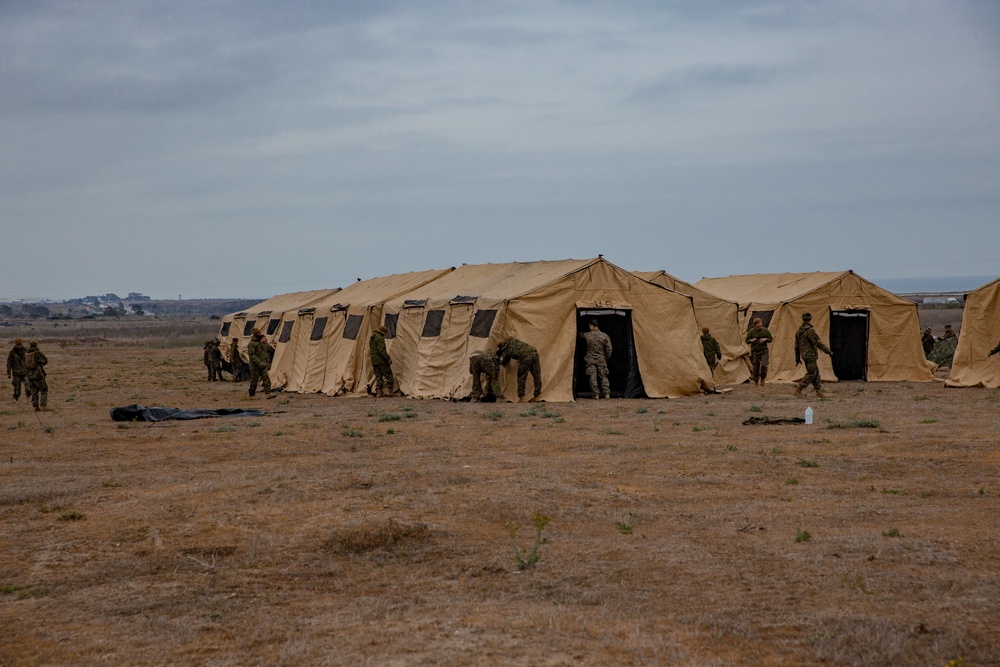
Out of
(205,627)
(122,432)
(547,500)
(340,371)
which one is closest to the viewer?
(205,627)

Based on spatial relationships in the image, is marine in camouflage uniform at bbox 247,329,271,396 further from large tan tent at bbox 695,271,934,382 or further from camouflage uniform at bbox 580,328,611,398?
large tan tent at bbox 695,271,934,382

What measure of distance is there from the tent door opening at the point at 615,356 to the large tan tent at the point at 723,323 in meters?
3.31

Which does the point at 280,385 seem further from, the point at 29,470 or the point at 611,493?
the point at 611,493

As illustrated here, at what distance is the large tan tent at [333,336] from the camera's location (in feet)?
79.4

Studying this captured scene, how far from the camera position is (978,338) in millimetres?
21688

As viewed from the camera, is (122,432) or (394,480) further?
(122,432)

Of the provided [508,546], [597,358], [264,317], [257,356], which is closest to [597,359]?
[597,358]

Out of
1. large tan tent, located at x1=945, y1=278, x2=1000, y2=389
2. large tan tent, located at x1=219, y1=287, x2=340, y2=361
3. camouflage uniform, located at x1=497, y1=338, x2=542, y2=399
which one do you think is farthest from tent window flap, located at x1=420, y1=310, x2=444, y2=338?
large tan tent, located at x1=945, y1=278, x2=1000, y2=389

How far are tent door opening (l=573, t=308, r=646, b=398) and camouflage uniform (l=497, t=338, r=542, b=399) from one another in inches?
41.2

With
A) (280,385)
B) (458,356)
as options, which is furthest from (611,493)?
(280,385)

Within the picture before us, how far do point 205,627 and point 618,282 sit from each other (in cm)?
1560

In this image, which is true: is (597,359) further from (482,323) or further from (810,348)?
(810,348)

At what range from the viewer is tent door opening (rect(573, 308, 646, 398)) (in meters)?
20.8

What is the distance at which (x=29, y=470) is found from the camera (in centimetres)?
1206
